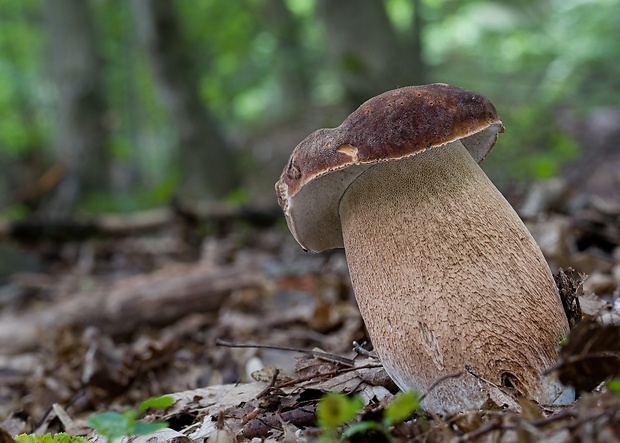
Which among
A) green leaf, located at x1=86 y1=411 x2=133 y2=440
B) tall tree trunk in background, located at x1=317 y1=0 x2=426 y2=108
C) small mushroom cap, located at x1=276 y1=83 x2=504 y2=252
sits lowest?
green leaf, located at x1=86 y1=411 x2=133 y2=440

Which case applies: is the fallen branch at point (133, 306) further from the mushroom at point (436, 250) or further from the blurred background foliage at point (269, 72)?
the mushroom at point (436, 250)

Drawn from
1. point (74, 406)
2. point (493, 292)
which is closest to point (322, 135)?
point (493, 292)

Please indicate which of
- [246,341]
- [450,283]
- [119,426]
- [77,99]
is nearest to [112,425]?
[119,426]

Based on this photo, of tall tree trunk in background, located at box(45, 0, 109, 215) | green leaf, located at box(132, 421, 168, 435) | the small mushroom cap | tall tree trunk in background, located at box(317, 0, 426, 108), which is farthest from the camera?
tall tree trunk in background, located at box(45, 0, 109, 215)

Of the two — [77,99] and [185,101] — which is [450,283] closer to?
[185,101]

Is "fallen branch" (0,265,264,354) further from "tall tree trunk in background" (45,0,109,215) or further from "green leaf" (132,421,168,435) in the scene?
"tall tree trunk in background" (45,0,109,215)

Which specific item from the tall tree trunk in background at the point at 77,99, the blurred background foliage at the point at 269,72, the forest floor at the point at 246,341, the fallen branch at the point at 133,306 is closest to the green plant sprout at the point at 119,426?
the forest floor at the point at 246,341

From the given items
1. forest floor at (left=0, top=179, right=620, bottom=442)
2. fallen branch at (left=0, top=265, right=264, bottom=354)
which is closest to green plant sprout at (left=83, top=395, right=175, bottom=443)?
forest floor at (left=0, top=179, right=620, bottom=442)

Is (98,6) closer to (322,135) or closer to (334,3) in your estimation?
(334,3)
